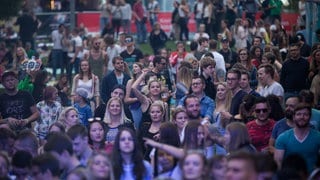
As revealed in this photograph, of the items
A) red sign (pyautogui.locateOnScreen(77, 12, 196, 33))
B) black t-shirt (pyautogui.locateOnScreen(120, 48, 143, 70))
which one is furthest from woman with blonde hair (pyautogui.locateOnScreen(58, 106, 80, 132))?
red sign (pyautogui.locateOnScreen(77, 12, 196, 33))

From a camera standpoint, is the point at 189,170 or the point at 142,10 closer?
the point at 189,170

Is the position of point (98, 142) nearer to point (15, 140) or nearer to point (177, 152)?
point (15, 140)

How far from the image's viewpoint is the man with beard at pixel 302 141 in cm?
1328

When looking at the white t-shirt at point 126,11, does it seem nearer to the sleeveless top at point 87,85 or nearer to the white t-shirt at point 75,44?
the white t-shirt at point 75,44

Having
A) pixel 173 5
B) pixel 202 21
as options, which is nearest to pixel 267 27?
pixel 202 21

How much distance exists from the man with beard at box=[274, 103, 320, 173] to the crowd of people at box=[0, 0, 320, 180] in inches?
0.5

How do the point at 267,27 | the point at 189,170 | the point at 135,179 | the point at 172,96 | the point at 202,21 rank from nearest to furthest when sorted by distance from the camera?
the point at 189,170, the point at 135,179, the point at 172,96, the point at 267,27, the point at 202,21

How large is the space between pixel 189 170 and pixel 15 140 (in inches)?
130

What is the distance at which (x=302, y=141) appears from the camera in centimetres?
1334

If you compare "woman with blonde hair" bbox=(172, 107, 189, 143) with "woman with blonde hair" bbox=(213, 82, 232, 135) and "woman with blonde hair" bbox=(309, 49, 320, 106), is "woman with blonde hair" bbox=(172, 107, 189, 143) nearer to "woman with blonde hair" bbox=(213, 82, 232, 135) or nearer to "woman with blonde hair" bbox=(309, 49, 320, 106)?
"woman with blonde hair" bbox=(213, 82, 232, 135)

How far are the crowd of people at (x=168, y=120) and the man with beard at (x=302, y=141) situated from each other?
0.01 m

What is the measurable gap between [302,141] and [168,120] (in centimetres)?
441

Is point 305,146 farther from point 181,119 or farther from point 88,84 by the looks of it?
point 88,84

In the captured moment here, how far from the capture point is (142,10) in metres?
37.6
